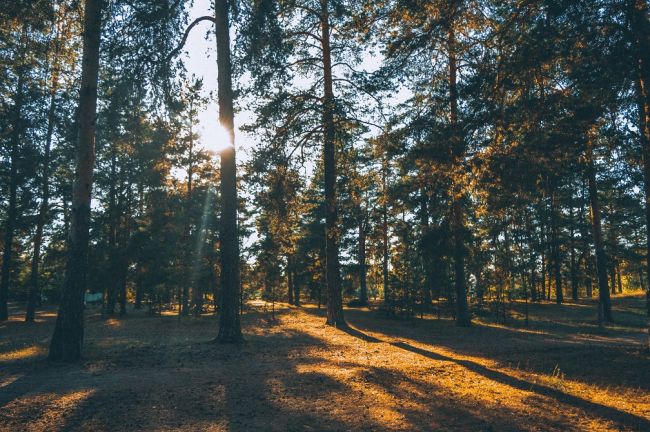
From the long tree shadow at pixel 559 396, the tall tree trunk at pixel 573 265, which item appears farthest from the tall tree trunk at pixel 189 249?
the tall tree trunk at pixel 573 265

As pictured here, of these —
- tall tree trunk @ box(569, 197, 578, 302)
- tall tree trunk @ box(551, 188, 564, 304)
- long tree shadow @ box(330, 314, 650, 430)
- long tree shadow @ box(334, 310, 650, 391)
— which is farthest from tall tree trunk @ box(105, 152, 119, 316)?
tall tree trunk @ box(569, 197, 578, 302)

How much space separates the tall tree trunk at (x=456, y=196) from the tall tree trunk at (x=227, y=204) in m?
6.98

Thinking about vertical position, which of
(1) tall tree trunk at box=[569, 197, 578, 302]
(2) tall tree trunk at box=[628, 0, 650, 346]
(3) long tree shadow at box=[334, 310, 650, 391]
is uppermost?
(2) tall tree trunk at box=[628, 0, 650, 346]

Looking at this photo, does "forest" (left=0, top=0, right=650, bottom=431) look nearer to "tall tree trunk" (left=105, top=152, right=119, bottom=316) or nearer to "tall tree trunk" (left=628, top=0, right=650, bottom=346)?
"tall tree trunk" (left=628, top=0, right=650, bottom=346)

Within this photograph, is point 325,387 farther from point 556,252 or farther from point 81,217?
point 556,252

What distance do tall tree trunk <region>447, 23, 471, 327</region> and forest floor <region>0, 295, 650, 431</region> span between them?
4.71 meters

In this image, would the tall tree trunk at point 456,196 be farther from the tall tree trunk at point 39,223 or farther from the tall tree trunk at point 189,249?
the tall tree trunk at point 39,223

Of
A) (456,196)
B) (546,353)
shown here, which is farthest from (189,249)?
(546,353)

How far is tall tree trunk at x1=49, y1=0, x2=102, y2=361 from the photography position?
10.2 m

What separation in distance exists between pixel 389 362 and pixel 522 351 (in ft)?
14.9

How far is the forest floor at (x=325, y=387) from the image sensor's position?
5785mm

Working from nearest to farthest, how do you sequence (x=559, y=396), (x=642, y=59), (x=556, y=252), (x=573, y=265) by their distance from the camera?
(x=559, y=396), (x=642, y=59), (x=556, y=252), (x=573, y=265)

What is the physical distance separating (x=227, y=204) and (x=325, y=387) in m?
7.40

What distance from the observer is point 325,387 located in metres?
7.69
